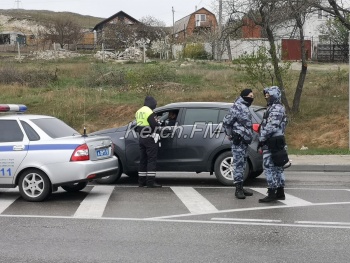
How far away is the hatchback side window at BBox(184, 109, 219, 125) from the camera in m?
12.5

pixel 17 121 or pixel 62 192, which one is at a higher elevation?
pixel 17 121

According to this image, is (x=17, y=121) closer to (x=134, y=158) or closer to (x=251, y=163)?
(x=134, y=158)

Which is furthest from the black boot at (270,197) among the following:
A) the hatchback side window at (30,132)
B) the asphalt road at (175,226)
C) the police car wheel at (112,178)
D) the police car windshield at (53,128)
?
the hatchback side window at (30,132)

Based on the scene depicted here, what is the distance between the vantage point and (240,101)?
10.4 metres

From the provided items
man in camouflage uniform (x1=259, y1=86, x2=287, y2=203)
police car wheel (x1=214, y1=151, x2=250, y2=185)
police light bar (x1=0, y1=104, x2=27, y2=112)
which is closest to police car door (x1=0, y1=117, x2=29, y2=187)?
police light bar (x1=0, y1=104, x2=27, y2=112)

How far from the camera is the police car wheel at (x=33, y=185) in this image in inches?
406

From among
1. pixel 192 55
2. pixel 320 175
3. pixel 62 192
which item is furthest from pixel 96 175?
pixel 192 55

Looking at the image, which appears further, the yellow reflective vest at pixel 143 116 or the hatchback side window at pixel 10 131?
the yellow reflective vest at pixel 143 116

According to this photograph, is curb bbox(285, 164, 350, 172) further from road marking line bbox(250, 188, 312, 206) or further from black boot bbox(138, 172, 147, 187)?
→ black boot bbox(138, 172, 147, 187)

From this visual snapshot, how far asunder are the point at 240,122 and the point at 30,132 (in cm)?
353

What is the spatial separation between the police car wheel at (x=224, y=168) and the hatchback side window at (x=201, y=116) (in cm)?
75

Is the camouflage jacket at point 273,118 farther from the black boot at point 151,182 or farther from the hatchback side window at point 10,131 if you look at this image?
the hatchback side window at point 10,131

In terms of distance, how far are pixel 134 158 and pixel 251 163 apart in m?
2.36

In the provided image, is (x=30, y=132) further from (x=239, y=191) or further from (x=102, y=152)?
(x=239, y=191)
